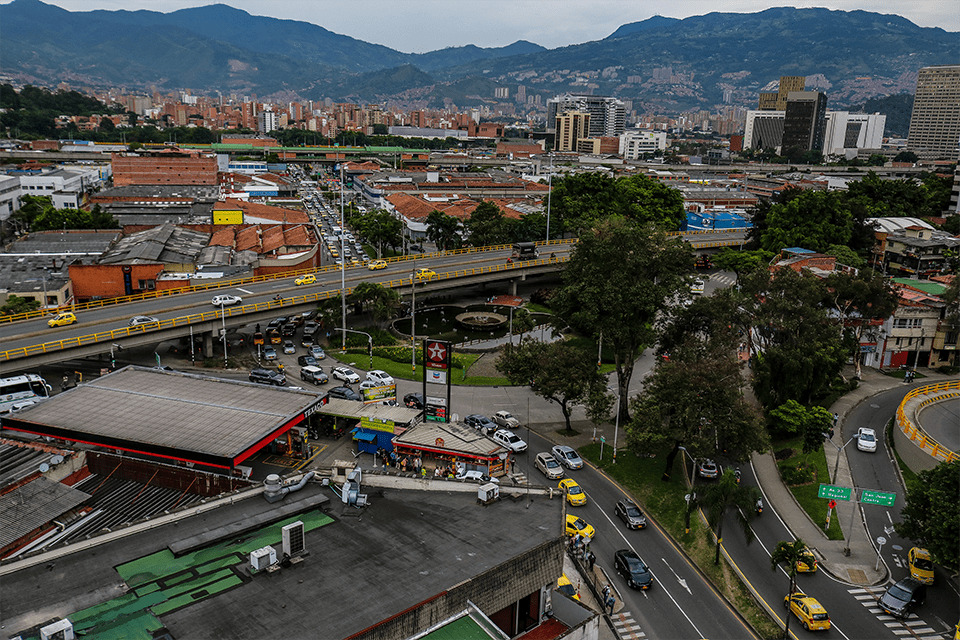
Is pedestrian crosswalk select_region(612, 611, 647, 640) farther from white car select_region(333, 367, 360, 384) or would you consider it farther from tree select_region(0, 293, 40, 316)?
tree select_region(0, 293, 40, 316)

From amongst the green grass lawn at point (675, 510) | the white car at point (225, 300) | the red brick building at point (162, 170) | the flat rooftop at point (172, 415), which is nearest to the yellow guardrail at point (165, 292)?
the white car at point (225, 300)

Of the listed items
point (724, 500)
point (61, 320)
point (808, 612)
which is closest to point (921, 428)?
point (724, 500)

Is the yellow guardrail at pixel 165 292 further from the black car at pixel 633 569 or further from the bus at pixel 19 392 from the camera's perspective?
the black car at pixel 633 569

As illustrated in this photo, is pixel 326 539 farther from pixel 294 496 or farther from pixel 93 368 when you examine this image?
pixel 93 368

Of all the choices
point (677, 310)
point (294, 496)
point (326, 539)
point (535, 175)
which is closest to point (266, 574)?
point (326, 539)

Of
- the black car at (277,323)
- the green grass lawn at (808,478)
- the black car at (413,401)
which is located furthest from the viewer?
the black car at (277,323)

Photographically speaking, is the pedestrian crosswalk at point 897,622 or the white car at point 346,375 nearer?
the pedestrian crosswalk at point 897,622
